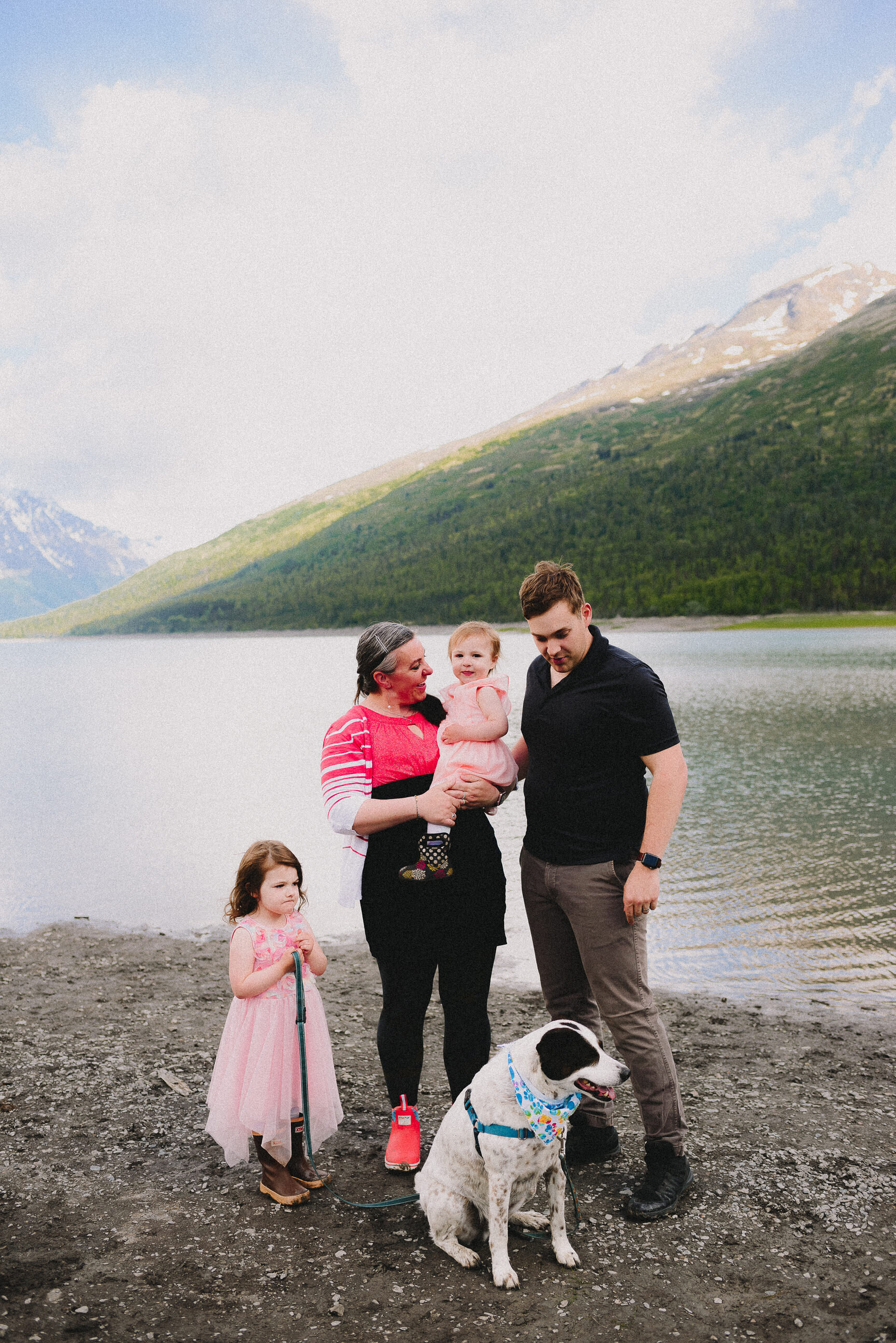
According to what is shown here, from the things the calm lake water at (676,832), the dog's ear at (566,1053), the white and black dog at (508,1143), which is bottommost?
the calm lake water at (676,832)

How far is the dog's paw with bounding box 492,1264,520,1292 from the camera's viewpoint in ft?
11.2

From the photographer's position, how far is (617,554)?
496 feet

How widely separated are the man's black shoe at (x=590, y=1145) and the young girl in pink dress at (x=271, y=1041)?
119cm

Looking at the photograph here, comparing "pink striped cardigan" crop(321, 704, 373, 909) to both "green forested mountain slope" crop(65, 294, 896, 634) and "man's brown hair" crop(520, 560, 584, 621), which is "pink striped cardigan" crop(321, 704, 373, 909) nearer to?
"man's brown hair" crop(520, 560, 584, 621)

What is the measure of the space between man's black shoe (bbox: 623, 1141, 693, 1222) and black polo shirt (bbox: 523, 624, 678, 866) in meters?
1.35

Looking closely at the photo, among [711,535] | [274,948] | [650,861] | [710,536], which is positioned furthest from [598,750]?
[711,535]

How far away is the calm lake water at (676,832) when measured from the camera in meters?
9.43

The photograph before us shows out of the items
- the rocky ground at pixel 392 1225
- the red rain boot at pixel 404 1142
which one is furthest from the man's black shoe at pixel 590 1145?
the red rain boot at pixel 404 1142

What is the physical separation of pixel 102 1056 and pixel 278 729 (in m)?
27.4

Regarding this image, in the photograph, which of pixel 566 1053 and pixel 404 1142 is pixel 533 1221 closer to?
pixel 404 1142

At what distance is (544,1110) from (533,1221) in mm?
861

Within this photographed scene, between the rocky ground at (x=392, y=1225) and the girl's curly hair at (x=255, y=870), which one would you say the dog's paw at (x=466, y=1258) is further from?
the girl's curly hair at (x=255, y=870)

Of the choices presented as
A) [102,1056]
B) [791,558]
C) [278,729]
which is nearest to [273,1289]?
[102,1056]

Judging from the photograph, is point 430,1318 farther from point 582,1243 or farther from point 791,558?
Result: point 791,558
